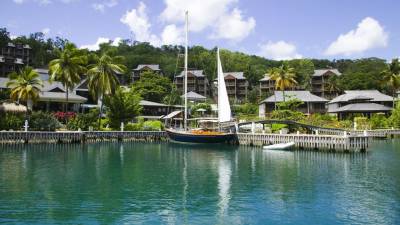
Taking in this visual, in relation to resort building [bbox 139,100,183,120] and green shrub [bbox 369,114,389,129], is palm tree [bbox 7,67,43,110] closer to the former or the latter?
resort building [bbox 139,100,183,120]

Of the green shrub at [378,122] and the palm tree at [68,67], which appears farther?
the green shrub at [378,122]

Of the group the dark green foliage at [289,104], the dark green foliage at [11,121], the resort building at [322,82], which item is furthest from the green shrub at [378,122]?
the dark green foliage at [11,121]

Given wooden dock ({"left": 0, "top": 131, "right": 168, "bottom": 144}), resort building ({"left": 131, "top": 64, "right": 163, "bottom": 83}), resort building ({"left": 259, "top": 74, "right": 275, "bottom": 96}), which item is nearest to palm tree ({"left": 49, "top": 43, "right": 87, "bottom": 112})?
wooden dock ({"left": 0, "top": 131, "right": 168, "bottom": 144})

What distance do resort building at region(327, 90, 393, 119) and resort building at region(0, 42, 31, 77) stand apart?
9210 centimetres

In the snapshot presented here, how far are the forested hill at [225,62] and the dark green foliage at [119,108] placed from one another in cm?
5472

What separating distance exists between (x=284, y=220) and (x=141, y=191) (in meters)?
10.7

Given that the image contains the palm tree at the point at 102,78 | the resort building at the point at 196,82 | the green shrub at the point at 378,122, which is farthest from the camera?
the resort building at the point at 196,82

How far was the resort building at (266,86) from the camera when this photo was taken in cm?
13262

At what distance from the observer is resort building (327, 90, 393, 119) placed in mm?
94062

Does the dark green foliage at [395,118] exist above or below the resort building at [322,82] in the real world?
below

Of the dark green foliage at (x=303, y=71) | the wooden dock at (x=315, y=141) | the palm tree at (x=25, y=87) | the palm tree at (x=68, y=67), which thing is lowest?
the wooden dock at (x=315, y=141)

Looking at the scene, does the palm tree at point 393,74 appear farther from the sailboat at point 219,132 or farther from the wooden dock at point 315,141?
the sailboat at point 219,132

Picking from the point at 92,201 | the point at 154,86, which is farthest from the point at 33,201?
the point at 154,86

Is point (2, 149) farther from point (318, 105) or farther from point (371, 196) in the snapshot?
point (318, 105)
